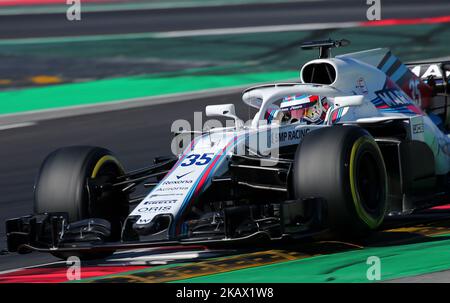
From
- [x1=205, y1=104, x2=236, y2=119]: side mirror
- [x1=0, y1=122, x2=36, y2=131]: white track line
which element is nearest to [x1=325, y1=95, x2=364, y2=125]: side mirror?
[x1=205, y1=104, x2=236, y2=119]: side mirror

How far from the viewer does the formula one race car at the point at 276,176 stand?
25.3 feet

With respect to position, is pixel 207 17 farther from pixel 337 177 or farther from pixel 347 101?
pixel 337 177

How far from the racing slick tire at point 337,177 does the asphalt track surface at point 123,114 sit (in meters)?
2.49

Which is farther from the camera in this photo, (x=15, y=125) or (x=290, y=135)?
(x=15, y=125)

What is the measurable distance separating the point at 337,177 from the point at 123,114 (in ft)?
27.6

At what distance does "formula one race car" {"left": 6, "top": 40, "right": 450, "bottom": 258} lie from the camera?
773 centimetres

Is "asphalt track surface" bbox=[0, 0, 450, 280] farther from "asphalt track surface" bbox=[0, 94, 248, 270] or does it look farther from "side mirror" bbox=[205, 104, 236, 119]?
"side mirror" bbox=[205, 104, 236, 119]

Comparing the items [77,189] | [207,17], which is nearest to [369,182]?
[77,189]

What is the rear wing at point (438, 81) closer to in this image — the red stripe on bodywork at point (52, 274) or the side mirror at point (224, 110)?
the side mirror at point (224, 110)

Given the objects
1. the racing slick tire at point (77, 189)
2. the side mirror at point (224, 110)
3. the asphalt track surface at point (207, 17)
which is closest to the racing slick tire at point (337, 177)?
the side mirror at point (224, 110)

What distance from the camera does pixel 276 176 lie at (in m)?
8.60

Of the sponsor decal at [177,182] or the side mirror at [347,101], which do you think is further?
the side mirror at [347,101]
